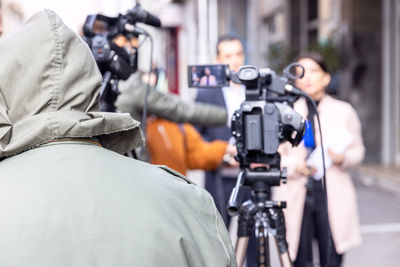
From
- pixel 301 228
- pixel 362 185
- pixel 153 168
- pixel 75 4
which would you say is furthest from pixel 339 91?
pixel 153 168

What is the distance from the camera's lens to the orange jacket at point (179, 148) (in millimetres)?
3043

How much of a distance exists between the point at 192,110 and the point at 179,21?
17500 mm

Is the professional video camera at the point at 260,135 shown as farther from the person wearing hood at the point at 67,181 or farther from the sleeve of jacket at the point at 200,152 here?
the sleeve of jacket at the point at 200,152

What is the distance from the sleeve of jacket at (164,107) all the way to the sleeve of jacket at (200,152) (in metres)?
0.23

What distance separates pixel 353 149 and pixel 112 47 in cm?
160

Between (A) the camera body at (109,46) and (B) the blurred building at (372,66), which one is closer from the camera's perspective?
(A) the camera body at (109,46)

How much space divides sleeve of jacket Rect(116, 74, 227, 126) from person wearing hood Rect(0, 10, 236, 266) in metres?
1.37

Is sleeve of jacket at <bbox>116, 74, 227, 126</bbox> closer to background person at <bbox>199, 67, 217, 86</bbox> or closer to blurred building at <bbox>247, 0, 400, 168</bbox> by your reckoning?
background person at <bbox>199, 67, 217, 86</bbox>

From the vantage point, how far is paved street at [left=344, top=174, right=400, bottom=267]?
4.52 m

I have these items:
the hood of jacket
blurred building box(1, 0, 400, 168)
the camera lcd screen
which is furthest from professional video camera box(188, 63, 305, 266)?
blurred building box(1, 0, 400, 168)

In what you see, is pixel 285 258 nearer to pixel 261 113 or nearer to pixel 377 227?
pixel 261 113

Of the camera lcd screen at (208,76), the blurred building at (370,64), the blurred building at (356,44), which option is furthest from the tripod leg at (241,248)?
the blurred building at (370,64)

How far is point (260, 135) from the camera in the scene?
2.12 metres

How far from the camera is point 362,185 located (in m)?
7.89
